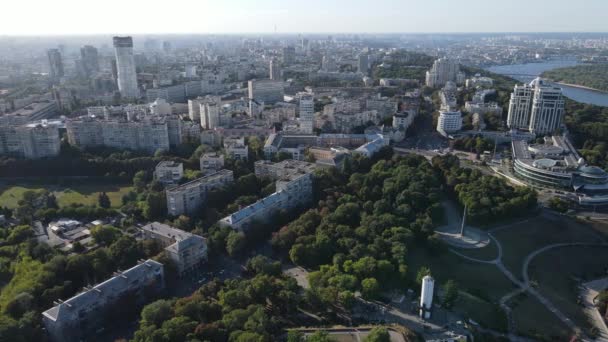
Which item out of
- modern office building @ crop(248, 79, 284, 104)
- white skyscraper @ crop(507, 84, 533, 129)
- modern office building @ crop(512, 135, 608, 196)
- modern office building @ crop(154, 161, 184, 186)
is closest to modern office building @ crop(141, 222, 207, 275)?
modern office building @ crop(154, 161, 184, 186)

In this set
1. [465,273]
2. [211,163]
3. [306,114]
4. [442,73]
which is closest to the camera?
[465,273]

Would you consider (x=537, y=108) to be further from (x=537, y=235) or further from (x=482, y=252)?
(x=482, y=252)

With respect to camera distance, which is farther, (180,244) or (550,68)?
(550,68)

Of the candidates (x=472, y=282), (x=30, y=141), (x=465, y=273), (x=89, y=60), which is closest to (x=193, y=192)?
(x=465, y=273)

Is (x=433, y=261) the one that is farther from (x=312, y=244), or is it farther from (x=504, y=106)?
(x=504, y=106)

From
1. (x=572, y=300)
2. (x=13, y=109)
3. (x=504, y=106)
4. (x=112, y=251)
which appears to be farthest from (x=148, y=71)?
(x=572, y=300)

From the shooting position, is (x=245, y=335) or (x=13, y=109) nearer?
(x=245, y=335)
